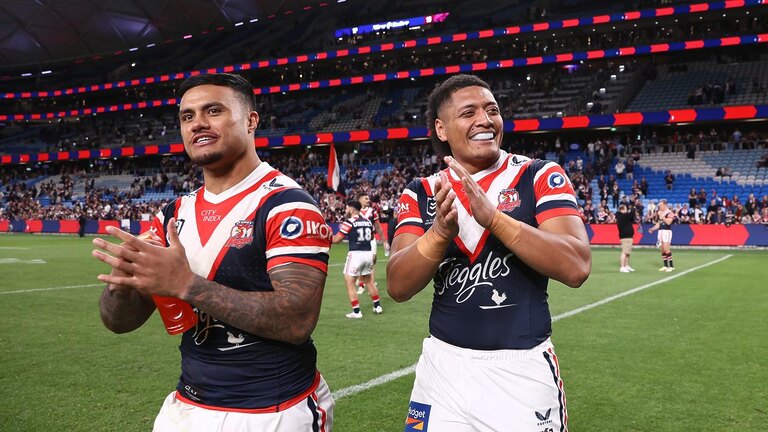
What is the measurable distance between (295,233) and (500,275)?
90cm

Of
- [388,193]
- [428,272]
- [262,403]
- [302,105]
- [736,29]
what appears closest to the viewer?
[262,403]

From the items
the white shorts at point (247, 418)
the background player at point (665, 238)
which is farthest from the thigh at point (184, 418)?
the background player at point (665, 238)

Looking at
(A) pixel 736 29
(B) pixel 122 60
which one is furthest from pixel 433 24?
(B) pixel 122 60

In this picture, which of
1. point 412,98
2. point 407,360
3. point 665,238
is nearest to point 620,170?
point 665,238

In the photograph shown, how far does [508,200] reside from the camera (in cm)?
271

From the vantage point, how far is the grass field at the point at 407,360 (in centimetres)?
533

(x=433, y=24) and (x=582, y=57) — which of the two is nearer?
(x=582, y=57)

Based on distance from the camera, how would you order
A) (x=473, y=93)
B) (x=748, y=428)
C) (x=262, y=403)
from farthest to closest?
(x=748, y=428) → (x=473, y=93) → (x=262, y=403)

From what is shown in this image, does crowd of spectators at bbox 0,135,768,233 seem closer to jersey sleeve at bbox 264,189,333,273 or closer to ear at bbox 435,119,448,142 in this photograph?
ear at bbox 435,119,448,142

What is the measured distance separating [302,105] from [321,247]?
5560 centimetres

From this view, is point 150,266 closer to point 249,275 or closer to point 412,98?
point 249,275

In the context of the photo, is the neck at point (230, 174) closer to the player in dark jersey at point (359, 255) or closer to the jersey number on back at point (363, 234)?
the player in dark jersey at point (359, 255)

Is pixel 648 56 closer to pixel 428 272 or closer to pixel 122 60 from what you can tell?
pixel 428 272

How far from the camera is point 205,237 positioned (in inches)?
98.9
